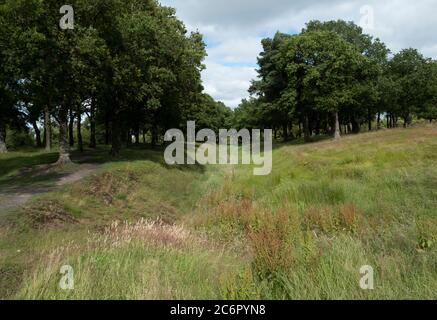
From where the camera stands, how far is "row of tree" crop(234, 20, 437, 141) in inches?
2012

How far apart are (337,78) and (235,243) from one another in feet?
145

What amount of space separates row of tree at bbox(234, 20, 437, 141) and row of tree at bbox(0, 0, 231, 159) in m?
19.7

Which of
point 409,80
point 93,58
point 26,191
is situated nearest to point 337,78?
point 409,80

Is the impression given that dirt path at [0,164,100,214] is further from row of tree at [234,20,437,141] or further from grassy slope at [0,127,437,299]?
row of tree at [234,20,437,141]

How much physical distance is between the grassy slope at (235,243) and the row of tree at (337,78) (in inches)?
1281

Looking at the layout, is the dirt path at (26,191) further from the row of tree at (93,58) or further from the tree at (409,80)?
the tree at (409,80)

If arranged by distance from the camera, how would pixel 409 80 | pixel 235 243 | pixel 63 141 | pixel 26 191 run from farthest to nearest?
pixel 409 80 < pixel 63 141 < pixel 26 191 < pixel 235 243

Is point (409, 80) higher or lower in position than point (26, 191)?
higher

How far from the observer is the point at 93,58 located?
935 inches

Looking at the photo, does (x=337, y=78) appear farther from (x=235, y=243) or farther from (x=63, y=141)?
(x=235, y=243)

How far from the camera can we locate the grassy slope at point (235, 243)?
276 inches

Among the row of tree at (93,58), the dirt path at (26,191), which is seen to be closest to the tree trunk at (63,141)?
the row of tree at (93,58)

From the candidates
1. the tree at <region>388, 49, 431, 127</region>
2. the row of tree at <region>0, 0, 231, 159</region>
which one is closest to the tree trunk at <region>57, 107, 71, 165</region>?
the row of tree at <region>0, 0, 231, 159</region>

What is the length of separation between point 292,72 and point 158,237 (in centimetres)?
4655
